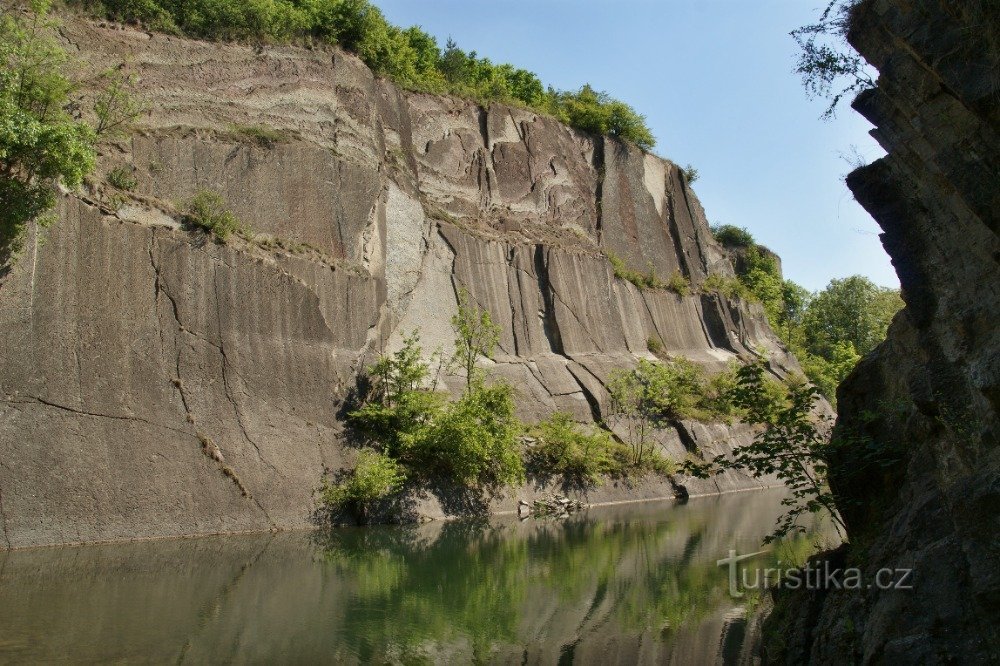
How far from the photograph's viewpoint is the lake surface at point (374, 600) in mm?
9492

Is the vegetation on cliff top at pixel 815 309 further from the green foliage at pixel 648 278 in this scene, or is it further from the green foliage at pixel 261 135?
the green foliage at pixel 261 135

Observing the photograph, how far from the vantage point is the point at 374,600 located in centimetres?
1230

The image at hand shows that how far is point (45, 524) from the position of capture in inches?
625

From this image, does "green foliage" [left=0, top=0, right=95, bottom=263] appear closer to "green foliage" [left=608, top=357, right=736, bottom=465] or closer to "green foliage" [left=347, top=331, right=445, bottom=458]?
"green foliage" [left=347, top=331, right=445, bottom=458]

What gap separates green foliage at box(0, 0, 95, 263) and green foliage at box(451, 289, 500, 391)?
1397 cm

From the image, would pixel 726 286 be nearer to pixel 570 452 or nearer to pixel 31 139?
pixel 570 452

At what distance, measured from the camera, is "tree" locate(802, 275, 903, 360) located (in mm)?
61719

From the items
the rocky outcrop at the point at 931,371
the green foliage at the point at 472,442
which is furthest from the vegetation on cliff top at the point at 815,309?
the rocky outcrop at the point at 931,371

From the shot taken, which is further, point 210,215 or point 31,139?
point 210,215

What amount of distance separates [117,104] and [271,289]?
6577mm

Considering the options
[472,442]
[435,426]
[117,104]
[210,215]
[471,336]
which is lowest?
[472,442]

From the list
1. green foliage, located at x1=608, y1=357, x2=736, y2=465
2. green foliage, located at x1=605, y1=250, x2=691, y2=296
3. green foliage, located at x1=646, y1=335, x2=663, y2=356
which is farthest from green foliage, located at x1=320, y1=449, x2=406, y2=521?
green foliage, located at x1=605, y1=250, x2=691, y2=296

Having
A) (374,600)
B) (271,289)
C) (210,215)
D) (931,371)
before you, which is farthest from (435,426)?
(931,371)

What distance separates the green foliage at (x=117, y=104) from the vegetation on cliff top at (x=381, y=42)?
10.3ft
